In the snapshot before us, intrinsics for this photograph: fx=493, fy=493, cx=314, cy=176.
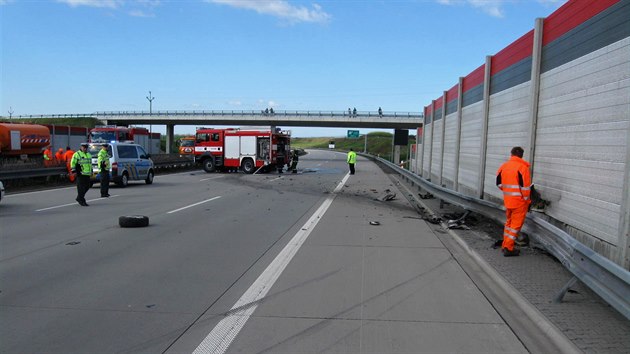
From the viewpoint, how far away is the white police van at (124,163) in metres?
20.8

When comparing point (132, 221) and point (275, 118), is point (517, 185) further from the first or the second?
point (275, 118)

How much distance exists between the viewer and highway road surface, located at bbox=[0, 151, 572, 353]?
15.0 feet

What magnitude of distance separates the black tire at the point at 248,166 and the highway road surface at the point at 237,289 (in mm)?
21410

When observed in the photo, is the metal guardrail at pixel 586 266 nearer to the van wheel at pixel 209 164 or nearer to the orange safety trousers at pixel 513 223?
the orange safety trousers at pixel 513 223

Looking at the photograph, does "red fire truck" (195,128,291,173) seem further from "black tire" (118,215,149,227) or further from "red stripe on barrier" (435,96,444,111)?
"black tire" (118,215,149,227)

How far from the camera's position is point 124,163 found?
70.2ft

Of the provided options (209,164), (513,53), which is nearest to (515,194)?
(513,53)

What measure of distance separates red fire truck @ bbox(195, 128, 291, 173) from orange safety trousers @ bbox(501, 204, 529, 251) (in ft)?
85.3

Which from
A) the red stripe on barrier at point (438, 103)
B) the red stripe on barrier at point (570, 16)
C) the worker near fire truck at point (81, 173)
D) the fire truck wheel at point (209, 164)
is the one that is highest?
the red stripe on barrier at point (570, 16)

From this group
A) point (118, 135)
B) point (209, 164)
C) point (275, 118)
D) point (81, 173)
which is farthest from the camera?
point (275, 118)

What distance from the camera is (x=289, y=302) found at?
5.68 m

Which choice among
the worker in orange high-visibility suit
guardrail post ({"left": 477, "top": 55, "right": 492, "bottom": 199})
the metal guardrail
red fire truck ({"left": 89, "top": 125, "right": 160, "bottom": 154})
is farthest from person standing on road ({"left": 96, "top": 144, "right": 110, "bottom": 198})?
the metal guardrail

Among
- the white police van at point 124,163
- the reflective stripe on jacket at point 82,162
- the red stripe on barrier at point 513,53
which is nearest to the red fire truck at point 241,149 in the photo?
the white police van at point 124,163

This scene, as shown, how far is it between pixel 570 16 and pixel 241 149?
27389 millimetres
